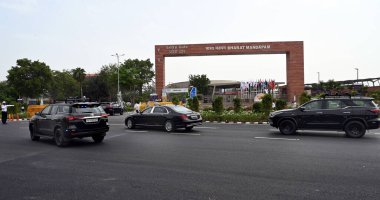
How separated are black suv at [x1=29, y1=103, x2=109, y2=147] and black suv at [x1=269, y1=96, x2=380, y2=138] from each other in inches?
314

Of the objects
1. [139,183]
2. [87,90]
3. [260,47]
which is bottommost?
[139,183]

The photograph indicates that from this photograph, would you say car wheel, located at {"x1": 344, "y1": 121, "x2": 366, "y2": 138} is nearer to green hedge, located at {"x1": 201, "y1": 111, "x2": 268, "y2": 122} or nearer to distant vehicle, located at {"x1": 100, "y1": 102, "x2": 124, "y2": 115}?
green hedge, located at {"x1": 201, "y1": 111, "x2": 268, "y2": 122}

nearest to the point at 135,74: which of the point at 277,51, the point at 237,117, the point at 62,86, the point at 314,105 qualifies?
the point at 62,86

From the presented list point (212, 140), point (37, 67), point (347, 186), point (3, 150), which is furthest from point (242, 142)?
point (37, 67)

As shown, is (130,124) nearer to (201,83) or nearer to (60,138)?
(60,138)

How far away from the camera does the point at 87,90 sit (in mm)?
69875

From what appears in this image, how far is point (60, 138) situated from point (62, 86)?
62.5 meters

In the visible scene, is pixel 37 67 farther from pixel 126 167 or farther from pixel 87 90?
pixel 126 167

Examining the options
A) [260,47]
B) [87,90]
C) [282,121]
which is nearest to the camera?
[282,121]

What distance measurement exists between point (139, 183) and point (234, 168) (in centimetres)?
237

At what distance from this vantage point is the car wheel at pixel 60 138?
1123 centimetres

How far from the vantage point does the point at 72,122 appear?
437 inches

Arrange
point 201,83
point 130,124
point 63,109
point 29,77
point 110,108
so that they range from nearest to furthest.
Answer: point 63,109
point 130,124
point 110,108
point 29,77
point 201,83

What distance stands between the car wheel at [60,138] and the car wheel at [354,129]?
11.2 m
